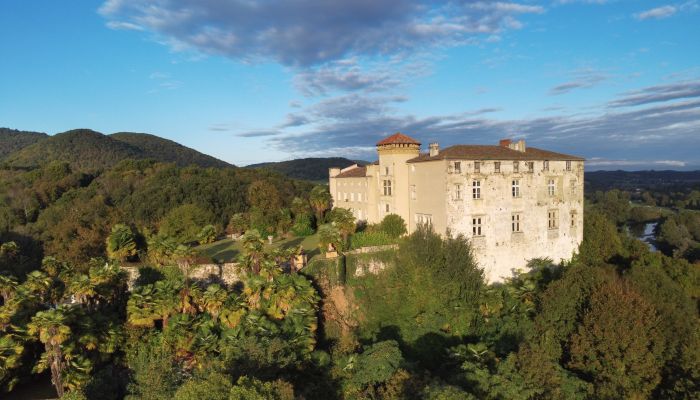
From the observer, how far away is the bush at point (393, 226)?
3228 cm

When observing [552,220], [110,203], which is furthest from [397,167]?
[110,203]

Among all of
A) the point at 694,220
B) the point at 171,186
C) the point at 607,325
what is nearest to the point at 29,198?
the point at 171,186

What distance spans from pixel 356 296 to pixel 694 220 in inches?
2819

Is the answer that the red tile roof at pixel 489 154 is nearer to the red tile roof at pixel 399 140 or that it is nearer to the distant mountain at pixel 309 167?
the red tile roof at pixel 399 140

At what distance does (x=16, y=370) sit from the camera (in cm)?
1981

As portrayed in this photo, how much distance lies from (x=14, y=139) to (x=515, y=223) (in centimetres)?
16136

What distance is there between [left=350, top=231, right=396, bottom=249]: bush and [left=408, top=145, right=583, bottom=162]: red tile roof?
604 cm

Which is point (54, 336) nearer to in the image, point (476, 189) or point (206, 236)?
point (206, 236)

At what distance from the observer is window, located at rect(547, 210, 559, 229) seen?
109 ft

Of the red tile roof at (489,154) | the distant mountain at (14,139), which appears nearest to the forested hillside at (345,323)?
the red tile roof at (489,154)

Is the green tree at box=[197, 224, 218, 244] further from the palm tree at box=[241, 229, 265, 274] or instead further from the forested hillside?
the palm tree at box=[241, 229, 265, 274]

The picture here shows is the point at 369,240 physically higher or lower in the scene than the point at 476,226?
lower

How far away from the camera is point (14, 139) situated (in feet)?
456

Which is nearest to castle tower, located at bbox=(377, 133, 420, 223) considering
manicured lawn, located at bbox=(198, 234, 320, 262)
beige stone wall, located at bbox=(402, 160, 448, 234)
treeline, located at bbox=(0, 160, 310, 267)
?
beige stone wall, located at bbox=(402, 160, 448, 234)
